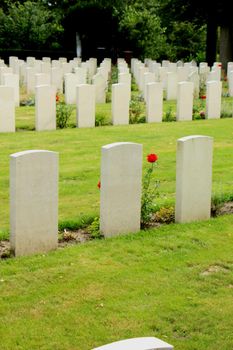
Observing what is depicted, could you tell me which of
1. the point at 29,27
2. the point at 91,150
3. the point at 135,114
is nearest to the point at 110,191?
the point at 91,150

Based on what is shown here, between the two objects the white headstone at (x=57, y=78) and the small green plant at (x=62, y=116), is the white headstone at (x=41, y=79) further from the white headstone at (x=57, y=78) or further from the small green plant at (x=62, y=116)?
the white headstone at (x=57, y=78)

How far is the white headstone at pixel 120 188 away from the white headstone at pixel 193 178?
47 centimetres

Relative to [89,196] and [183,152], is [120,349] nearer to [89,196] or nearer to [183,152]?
[183,152]

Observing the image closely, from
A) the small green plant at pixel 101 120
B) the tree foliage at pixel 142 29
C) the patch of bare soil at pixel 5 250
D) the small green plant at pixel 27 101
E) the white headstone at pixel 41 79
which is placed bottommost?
the patch of bare soil at pixel 5 250

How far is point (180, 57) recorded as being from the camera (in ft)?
128

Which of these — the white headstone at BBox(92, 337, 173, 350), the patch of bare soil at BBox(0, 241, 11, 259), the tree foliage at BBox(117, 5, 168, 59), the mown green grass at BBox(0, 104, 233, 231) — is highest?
the tree foliage at BBox(117, 5, 168, 59)

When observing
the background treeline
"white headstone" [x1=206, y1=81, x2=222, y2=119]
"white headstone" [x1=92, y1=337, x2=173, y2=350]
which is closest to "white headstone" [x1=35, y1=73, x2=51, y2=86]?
"white headstone" [x1=206, y1=81, x2=222, y2=119]

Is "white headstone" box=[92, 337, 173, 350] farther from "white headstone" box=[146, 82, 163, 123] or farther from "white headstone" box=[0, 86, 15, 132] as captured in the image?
"white headstone" box=[146, 82, 163, 123]

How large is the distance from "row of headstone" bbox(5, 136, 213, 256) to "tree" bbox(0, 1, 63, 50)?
26.2m

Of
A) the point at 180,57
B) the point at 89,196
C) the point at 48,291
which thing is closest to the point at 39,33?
the point at 180,57

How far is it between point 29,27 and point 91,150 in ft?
75.4

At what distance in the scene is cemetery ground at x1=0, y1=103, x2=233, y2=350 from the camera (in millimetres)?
4973

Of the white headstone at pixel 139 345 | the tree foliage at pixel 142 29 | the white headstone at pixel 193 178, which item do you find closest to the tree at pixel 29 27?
the tree foliage at pixel 142 29

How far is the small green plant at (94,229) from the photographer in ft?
23.2
